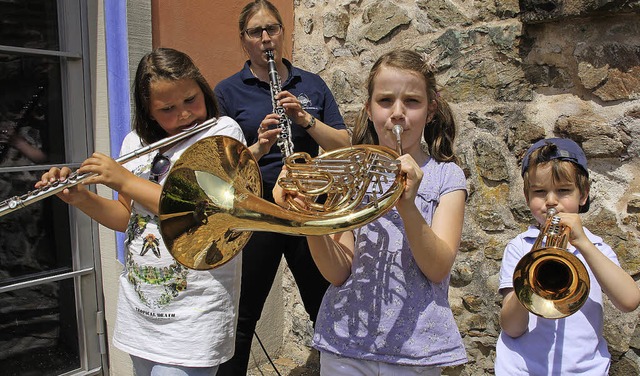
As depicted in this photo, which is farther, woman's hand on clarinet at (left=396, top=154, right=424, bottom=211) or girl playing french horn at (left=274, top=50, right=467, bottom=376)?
girl playing french horn at (left=274, top=50, right=467, bottom=376)

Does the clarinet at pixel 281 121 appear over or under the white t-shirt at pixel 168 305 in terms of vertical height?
over

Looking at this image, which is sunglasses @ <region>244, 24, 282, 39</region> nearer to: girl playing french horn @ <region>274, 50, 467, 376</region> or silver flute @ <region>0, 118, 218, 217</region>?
silver flute @ <region>0, 118, 218, 217</region>

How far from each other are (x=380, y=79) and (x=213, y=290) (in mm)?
827

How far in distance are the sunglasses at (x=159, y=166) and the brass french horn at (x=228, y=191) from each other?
38cm

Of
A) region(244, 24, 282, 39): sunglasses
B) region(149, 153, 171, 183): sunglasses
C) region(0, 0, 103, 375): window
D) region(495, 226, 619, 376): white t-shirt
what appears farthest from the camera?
region(0, 0, 103, 375): window

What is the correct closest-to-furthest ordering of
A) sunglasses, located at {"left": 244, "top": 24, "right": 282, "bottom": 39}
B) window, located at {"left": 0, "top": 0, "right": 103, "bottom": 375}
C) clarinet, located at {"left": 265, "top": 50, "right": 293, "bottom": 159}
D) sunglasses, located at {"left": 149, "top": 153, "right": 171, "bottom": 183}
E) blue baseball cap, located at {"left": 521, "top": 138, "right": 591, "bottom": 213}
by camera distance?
blue baseball cap, located at {"left": 521, "top": 138, "right": 591, "bottom": 213}
sunglasses, located at {"left": 149, "top": 153, "right": 171, "bottom": 183}
clarinet, located at {"left": 265, "top": 50, "right": 293, "bottom": 159}
sunglasses, located at {"left": 244, "top": 24, "right": 282, "bottom": 39}
window, located at {"left": 0, "top": 0, "right": 103, "bottom": 375}

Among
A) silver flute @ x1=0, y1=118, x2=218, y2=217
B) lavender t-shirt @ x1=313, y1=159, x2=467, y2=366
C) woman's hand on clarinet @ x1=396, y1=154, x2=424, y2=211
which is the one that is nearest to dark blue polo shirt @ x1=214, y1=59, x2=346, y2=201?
silver flute @ x1=0, y1=118, x2=218, y2=217

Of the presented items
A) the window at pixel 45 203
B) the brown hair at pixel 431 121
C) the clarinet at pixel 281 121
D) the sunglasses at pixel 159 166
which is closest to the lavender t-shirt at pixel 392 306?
the brown hair at pixel 431 121

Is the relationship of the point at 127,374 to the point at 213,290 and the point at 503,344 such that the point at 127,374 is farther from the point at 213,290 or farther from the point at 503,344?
the point at 503,344

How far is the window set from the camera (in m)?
2.67

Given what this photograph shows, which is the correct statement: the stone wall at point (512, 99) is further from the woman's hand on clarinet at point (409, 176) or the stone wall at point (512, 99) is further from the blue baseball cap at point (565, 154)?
the woman's hand on clarinet at point (409, 176)

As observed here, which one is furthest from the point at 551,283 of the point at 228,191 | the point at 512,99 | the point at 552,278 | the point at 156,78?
Answer: the point at 156,78

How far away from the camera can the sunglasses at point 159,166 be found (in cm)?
193

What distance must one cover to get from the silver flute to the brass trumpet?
3.53ft
